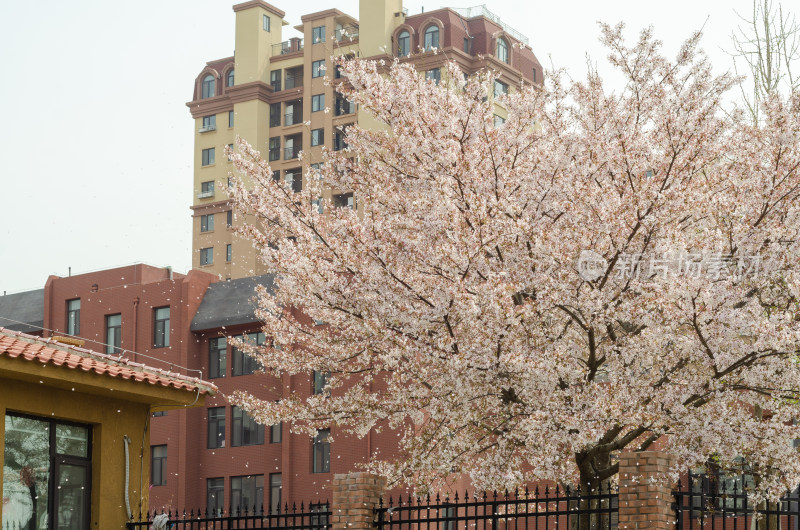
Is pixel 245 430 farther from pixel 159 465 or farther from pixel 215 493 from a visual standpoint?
pixel 159 465

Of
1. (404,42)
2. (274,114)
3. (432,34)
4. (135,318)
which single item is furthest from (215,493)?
(274,114)

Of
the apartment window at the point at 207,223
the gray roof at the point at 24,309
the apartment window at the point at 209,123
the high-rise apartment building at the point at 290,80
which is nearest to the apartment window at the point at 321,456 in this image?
the gray roof at the point at 24,309

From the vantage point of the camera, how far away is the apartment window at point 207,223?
90188mm

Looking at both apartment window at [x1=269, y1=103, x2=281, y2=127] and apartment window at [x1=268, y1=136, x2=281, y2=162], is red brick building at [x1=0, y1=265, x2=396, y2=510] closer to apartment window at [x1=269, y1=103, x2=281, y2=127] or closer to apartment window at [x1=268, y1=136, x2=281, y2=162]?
apartment window at [x1=268, y1=136, x2=281, y2=162]

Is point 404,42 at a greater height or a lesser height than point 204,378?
greater

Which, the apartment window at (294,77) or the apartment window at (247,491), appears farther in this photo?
the apartment window at (294,77)

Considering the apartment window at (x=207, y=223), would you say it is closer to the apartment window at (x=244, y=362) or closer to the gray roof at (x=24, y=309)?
the gray roof at (x=24, y=309)

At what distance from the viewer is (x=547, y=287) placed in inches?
694

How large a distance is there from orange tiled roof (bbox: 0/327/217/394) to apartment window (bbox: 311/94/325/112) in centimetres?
6700

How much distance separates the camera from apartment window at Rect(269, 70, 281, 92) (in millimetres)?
88000

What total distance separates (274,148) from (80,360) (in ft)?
235

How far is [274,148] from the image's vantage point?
8825cm

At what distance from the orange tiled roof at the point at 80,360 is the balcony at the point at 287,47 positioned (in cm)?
7026

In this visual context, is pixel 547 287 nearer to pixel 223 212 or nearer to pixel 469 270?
pixel 469 270
